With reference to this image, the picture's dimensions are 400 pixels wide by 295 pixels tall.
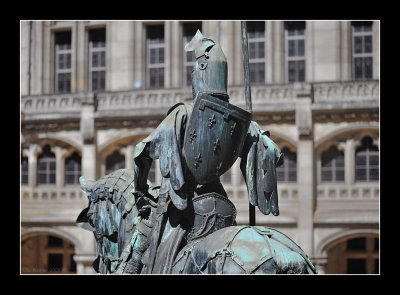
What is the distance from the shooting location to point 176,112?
7.55 metres

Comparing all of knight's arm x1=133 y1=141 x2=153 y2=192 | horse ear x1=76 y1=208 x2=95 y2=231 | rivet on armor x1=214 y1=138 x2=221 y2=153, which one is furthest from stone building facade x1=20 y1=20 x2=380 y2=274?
rivet on armor x1=214 y1=138 x2=221 y2=153

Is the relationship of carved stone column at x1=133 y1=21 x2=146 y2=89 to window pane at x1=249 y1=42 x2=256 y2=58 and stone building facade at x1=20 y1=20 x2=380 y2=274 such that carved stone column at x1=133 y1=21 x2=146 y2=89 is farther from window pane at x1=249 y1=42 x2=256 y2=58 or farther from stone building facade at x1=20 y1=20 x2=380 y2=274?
window pane at x1=249 y1=42 x2=256 y2=58

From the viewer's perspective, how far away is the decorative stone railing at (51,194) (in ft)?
91.0

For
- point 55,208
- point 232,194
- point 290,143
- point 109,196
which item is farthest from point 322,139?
point 109,196

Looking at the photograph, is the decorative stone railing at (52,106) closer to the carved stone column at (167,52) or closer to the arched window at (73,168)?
the arched window at (73,168)

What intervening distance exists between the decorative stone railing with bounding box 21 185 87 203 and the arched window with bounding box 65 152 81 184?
0.25 m

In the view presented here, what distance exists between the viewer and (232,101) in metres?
25.8

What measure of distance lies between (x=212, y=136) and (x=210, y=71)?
0.53 metres

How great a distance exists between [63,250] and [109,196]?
20.5 m

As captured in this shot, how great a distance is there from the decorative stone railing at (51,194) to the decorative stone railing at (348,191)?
7006 mm

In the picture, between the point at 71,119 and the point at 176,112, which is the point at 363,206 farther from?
the point at 176,112

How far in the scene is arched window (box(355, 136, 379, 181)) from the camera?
2555 centimetres

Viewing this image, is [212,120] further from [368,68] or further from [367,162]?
[368,68]

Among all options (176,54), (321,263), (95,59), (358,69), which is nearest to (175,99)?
(176,54)
